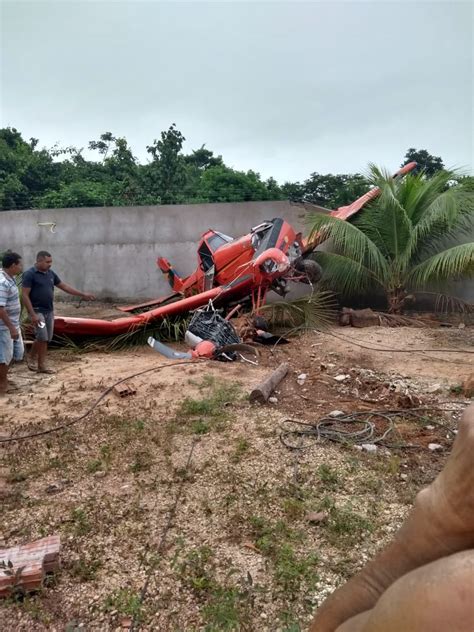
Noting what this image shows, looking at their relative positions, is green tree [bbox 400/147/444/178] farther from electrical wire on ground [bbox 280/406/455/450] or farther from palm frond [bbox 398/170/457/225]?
electrical wire on ground [bbox 280/406/455/450]

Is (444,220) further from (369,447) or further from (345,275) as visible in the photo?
(369,447)

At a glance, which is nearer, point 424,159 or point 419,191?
point 419,191

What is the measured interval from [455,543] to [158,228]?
11.3 metres

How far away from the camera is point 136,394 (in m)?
5.08

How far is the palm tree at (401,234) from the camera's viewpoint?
842cm

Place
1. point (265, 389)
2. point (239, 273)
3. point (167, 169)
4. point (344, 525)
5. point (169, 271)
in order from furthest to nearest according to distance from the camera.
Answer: point (167, 169)
point (169, 271)
point (239, 273)
point (265, 389)
point (344, 525)

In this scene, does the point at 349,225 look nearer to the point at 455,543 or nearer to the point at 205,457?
the point at 205,457

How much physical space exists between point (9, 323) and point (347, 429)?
3649mm

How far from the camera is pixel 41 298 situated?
5781 millimetres

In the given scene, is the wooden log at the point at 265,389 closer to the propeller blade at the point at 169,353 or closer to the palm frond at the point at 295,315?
the propeller blade at the point at 169,353

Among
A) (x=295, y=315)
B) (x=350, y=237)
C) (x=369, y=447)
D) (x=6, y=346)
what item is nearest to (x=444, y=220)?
(x=350, y=237)

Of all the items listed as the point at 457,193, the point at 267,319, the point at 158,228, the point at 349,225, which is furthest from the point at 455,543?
the point at 158,228

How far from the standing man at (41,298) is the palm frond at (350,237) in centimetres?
495

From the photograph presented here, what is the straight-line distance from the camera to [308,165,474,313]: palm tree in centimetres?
842
